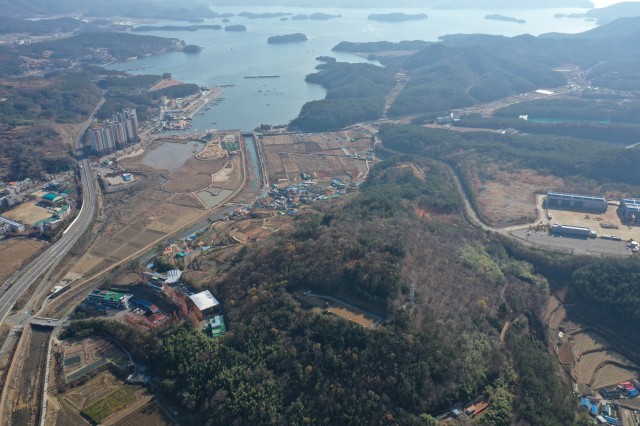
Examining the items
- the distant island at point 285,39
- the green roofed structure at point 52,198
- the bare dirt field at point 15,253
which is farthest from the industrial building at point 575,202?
the distant island at point 285,39

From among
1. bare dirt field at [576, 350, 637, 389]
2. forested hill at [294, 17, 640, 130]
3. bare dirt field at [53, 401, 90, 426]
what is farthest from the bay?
bare dirt field at [576, 350, 637, 389]

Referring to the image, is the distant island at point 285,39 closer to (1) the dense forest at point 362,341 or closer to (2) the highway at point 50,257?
(2) the highway at point 50,257

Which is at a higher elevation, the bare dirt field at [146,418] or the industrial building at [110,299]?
the industrial building at [110,299]

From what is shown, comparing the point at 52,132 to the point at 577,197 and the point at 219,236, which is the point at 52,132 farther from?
the point at 577,197

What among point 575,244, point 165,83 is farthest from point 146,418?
point 165,83

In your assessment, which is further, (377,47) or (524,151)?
(377,47)

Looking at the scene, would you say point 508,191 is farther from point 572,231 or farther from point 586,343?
point 586,343
